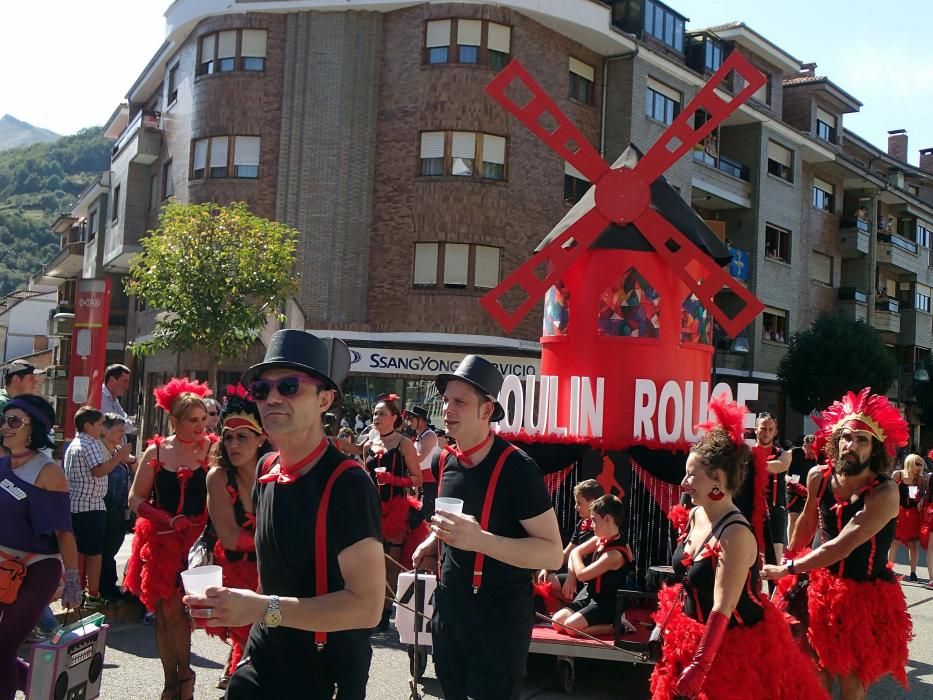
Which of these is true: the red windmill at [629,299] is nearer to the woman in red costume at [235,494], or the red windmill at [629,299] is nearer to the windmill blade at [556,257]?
the windmill blade at [556,257]

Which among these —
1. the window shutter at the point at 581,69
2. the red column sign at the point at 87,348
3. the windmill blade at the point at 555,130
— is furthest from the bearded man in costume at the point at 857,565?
the window shutter at the point at 581,69

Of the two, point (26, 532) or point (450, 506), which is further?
point (26, 532)

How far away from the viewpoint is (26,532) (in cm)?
507

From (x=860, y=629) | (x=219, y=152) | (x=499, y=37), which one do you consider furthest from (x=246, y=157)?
(x=860, y=629)

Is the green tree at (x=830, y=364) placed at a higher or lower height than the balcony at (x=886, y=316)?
lower

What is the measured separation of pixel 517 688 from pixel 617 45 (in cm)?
2506

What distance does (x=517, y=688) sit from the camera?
13.8 feet

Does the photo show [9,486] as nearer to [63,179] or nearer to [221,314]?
[221,314]

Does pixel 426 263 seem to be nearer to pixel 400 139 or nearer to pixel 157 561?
pixel 400 139

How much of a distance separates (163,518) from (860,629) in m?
4.30

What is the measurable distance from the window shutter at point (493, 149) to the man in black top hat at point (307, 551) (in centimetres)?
2201

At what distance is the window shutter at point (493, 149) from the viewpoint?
81.4 feet

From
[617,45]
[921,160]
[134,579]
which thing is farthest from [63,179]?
[134,579]

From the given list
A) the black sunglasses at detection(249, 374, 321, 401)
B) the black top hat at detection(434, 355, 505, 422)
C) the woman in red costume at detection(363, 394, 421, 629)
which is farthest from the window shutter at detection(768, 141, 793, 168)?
the black sunglasses at detection(249, 374, 321, 401)
